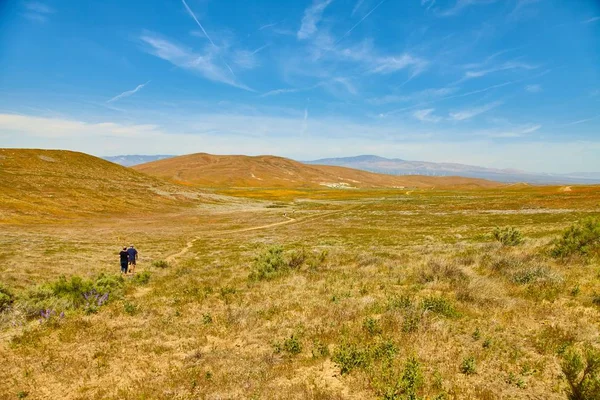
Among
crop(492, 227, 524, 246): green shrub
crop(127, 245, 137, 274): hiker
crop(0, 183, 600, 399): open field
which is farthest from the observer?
crop(492, 227, 524, 246): green shrub

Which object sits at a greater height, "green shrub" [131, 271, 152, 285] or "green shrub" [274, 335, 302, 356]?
"green shrub" [274, 335, 302, 356]

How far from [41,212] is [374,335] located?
72145 millimetres

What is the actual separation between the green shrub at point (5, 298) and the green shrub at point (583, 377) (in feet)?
58.9

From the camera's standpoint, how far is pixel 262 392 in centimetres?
696

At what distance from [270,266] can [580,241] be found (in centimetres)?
1632

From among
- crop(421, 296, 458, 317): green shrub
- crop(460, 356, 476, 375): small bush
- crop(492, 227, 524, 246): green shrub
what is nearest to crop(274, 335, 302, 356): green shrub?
crop(460, 356, 476, 375): small bush

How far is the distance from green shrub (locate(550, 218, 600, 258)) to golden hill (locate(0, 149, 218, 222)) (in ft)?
229

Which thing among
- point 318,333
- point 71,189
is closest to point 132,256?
point 318,333

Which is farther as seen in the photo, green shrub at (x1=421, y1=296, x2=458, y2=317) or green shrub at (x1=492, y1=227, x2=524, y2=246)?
green shrub at (x1=492, y1=227, x2=524, y2=246)

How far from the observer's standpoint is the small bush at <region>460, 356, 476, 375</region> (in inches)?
285

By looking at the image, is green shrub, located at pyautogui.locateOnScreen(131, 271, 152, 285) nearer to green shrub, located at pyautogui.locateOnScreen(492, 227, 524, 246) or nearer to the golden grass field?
the golden grass field

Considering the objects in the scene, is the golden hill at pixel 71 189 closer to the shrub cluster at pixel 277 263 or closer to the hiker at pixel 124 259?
the hiker at pixel 124 259

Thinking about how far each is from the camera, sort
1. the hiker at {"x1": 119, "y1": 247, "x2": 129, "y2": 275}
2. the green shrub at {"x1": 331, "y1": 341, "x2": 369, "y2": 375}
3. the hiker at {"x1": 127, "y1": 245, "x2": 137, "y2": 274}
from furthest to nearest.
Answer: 1. the hiker at {"x1": 127, "y1": 245, "x2": 137, "y2": 274}
2. the hiker at {"x1": 119, "y1": 247, "x2": 129, "y2": 275}
3. the green shrub at {"x1": 331, "y1": 341, "x2": 369, "y2": 375}

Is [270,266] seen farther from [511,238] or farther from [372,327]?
[511,238]
